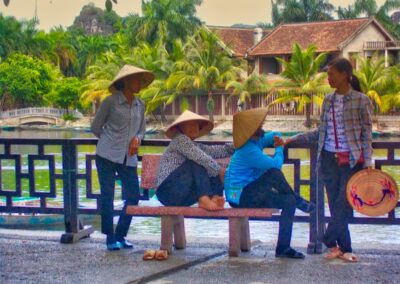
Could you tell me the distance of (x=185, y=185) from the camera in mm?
6824

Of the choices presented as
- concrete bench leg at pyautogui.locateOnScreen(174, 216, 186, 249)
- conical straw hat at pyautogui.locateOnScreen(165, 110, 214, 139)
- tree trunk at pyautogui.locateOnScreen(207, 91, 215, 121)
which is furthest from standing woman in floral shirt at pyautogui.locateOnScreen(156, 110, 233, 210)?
tree trunk at pyautogui.locateOnScreen(207, 91, 215, 121)

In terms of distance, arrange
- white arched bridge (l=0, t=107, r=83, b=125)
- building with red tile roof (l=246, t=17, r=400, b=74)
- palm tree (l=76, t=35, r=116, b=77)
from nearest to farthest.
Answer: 1. building with red tile roof (l=246, t=17, r=400, b=74)
2. white arched bridge (l=0, t=107, r=83, b=125)
3. palm tree (l=76, t=35, r=116, b=77)

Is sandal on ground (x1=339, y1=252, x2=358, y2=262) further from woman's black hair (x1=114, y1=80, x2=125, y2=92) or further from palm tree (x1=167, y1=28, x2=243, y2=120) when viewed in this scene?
palm tree (x1=167, y1=28, x2=243, y2=120)

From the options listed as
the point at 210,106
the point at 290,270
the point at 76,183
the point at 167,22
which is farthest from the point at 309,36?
the point at 290,270

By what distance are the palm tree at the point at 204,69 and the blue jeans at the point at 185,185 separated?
151 ft

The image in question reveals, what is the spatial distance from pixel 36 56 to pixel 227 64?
2574 cm

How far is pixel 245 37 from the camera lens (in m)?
60.9

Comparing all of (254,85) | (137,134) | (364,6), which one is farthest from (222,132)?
(137,134)

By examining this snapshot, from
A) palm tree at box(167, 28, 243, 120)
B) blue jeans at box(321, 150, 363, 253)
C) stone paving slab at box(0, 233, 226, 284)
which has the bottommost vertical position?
A: stone paving slab at box(0, 233, 226, 284)

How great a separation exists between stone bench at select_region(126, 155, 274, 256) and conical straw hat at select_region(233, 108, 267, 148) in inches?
20.1

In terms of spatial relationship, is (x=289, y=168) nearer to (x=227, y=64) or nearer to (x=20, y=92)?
(x=227, y=64)

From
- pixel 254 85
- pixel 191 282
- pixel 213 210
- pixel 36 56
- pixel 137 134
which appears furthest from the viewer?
pixel 36 56

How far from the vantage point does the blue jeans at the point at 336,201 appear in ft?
21.9

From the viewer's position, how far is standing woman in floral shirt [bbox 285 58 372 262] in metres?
6.50
